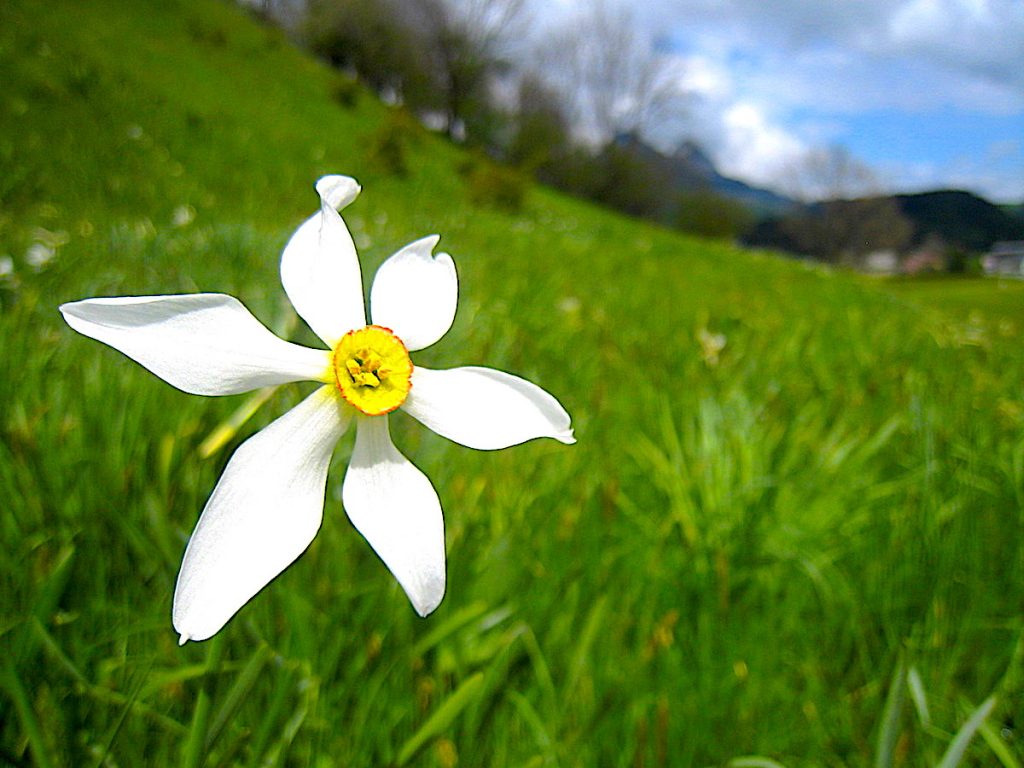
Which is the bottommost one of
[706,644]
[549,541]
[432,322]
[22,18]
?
[706,644]

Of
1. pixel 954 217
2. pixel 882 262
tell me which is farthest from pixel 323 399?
pixel 954 217

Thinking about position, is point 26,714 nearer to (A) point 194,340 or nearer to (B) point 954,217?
(A) point 194,340

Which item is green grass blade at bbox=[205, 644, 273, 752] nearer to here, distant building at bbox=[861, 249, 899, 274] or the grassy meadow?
the grassy meadow

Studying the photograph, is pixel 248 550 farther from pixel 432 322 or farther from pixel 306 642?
pixel 306 642

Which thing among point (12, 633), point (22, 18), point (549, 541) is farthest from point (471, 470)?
point (22, 18)

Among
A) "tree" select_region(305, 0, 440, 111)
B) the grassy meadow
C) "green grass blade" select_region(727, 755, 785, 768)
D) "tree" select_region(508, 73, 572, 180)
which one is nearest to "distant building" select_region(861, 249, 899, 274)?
"tree" select_region(508, 73, 572, 180)
